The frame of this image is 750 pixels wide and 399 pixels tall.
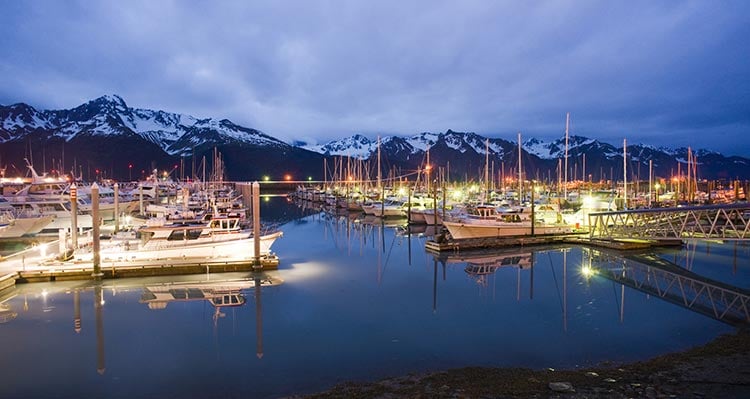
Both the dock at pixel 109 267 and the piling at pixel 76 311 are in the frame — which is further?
the dock at pixel 109 267

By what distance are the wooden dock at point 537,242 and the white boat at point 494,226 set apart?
1.32 m

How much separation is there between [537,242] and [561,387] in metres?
28.6

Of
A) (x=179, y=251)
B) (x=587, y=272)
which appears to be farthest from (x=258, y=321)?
(x=587, y=272)

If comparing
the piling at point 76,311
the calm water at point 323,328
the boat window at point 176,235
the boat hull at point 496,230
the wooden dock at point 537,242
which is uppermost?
the boat window at point 176,235

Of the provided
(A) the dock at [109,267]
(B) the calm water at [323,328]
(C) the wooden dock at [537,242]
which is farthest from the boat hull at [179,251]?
(C) the wooden dock at [537,242]

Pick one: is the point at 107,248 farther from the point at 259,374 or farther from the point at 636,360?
the point at 636,360

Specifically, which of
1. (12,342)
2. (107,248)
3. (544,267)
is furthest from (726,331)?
(107,248)

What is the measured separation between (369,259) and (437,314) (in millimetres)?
14389

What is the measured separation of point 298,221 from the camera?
61.9m

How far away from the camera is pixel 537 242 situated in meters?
38.6

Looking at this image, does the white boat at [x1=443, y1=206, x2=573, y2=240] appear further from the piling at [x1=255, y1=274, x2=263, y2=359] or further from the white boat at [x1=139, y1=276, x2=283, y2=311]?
the piling at [x1=255, y1=274, x2=263, y2=359]

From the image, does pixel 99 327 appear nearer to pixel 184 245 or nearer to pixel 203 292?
pixel 203 292

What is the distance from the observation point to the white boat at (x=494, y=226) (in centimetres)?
3980

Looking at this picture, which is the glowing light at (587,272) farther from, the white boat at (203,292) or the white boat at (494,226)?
the white boat at (203,292)
